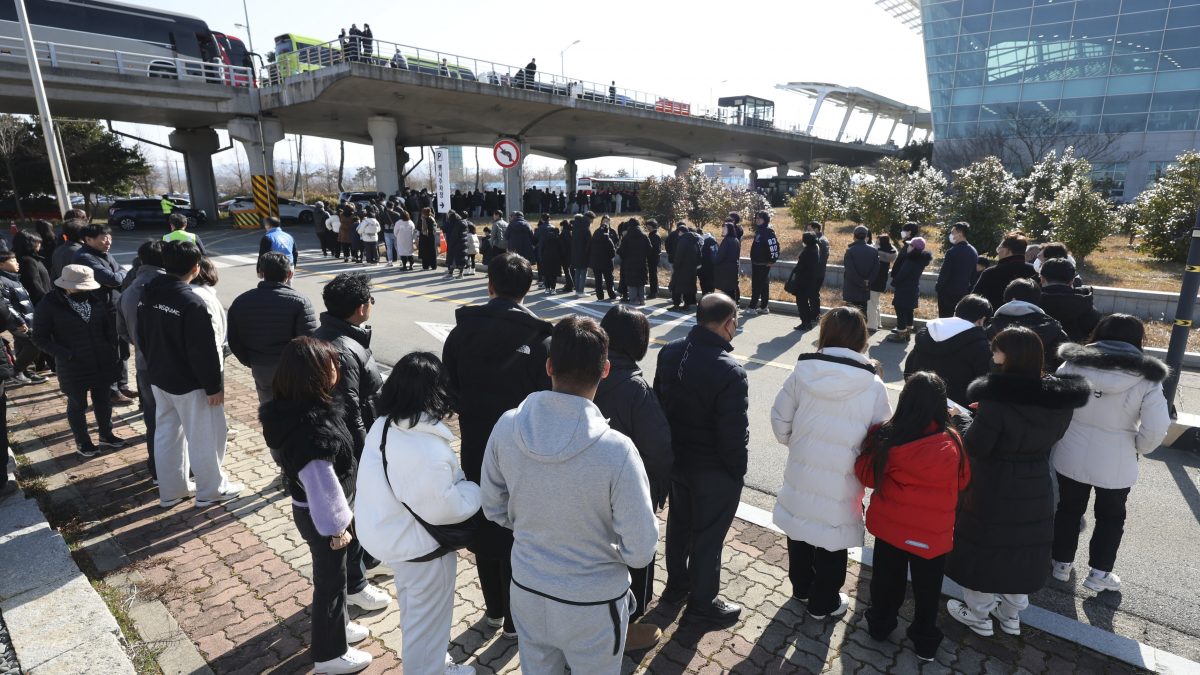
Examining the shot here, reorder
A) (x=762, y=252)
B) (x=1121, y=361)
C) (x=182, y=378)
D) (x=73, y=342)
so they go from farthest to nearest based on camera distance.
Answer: (x=762, y=252)
(x=73, y=342)
(x=182, y=378)
(x=1121, y=361)

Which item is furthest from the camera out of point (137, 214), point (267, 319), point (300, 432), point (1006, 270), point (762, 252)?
point (137, 214)

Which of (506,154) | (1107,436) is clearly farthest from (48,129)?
(1107,436)

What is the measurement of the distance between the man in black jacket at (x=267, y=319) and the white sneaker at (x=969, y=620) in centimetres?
428

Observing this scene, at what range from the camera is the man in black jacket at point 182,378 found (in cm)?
427

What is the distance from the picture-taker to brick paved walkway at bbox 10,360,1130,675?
3.11m

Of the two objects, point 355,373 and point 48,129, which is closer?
point 355,373

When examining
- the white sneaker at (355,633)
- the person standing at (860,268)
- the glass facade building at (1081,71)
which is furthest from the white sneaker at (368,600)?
the glass facade building at (1081,71)

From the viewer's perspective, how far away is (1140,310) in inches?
401

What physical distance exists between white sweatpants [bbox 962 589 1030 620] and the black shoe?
4.02 ft

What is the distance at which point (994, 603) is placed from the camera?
130 inches

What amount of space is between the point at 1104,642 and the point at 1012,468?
1147 millimetres

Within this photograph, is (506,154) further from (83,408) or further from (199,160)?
(199,160)

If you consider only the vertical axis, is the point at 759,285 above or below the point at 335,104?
below

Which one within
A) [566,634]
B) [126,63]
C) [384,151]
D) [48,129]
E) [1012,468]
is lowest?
[566,634]
